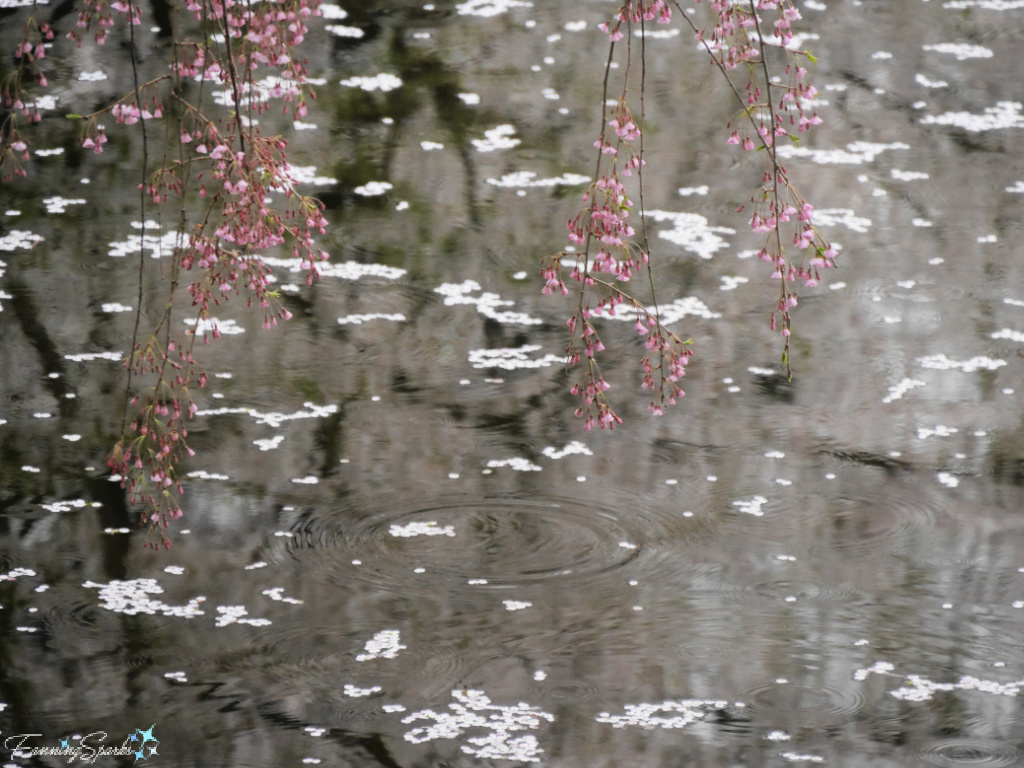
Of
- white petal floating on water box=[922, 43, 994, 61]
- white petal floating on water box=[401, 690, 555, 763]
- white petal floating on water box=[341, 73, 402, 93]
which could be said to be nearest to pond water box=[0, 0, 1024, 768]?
white petal floating on water box=[401, 690, 555, 763]

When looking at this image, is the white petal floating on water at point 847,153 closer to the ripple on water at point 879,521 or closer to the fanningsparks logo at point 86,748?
the ripple on water at point 879,521

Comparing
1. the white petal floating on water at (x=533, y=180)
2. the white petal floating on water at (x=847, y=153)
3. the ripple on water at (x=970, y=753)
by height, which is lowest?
the ripple on water at (x=970, y=753)

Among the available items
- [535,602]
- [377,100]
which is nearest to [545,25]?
[377,100]

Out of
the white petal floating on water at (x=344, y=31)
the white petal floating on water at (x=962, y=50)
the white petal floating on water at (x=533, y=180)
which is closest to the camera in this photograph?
the white petal floating on water at (x=533, y=180)

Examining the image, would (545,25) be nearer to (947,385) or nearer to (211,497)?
(947,385)

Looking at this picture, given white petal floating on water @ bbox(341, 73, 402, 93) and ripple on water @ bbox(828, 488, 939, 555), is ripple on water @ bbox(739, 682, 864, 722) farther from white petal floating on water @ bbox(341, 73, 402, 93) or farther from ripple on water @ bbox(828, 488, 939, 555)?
white petal floating on water @ bbox(341, 73, 402, 93)

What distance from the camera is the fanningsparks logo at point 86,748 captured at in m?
2.14

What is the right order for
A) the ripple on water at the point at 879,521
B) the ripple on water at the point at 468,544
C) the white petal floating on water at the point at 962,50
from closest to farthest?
the ripple on water at the point at 468,544 < the ripple on water at the point at 879,521 < the white petal floating on water at the point at 962,50

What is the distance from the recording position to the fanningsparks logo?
2.14 m

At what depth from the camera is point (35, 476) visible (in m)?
2.98

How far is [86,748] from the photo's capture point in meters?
2.15

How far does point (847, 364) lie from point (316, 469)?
1.57 m

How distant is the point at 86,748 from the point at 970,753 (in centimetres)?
153

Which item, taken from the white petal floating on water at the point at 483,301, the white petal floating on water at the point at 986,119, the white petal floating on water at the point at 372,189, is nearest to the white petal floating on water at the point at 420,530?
the white petal floating on water at the point at 483,301
